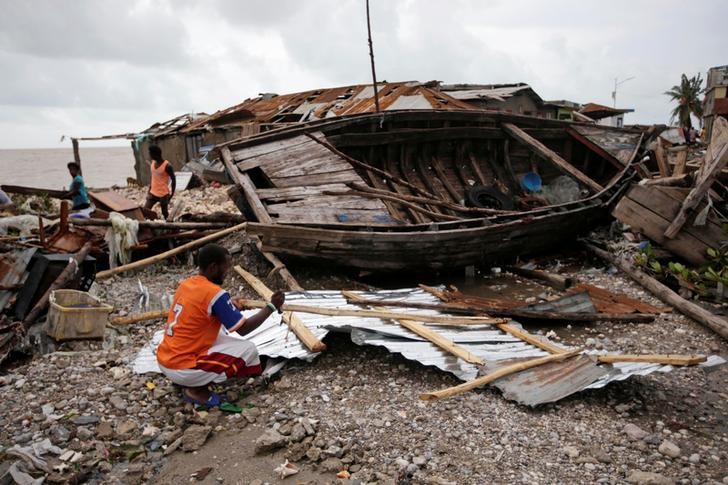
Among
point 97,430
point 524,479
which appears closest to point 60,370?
point 97,430

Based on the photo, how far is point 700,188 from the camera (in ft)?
21.4

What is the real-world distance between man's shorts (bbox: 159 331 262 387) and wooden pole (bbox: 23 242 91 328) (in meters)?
2.36

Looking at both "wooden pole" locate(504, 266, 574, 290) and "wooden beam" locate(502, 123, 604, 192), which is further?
"wooden beam" locate(502, 123, 604, 192)

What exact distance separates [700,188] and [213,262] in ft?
19.8

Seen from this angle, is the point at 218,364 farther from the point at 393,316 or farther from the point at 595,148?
the point at 595,148

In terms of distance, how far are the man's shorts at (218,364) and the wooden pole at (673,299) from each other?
15.1 ft

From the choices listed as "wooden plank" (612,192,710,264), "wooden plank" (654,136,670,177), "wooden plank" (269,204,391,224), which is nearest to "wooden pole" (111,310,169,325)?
"wooden plank" (269,204,391,224)

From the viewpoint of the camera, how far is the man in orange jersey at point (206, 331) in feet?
11.5

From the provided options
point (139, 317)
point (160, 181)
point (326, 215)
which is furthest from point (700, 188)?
point (160, 181)

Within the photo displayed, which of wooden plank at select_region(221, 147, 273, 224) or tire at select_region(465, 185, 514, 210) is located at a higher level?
wooden plank at select_region(221, 147, 273, 224)

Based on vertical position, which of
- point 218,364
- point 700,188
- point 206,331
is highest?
point 700,188

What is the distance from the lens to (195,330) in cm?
359

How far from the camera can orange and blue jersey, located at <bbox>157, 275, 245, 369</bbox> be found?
3479 mm

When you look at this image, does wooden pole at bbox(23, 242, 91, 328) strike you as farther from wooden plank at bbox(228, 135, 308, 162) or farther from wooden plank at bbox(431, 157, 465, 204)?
wooden plank at bbox(431, 157, 465, 204)
